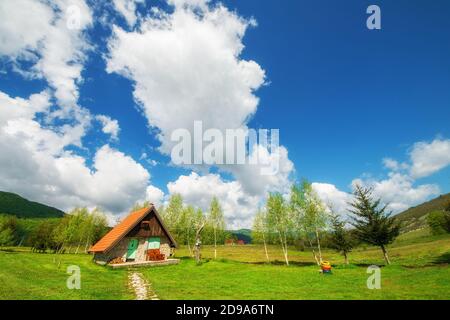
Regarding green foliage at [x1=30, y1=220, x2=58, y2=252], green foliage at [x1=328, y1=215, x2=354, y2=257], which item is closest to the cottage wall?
green foliage at [x1=328, y1=215, x2=354, y2=257]

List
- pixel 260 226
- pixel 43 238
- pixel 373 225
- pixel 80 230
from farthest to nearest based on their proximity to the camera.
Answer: pixel 43 238 < pixel 80 230 < pixel 260 226 < pixel 373 225

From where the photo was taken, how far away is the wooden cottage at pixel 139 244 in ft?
93.9

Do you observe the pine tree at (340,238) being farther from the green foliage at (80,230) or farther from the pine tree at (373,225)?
the green foliage at (80,230)

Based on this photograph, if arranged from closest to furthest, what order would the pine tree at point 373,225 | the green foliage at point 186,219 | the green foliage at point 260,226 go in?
the pine tree at point 373,225
the green foliage at point 260,226
the green foliage at point 186,219

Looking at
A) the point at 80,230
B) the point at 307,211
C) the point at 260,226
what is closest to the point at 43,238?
the point at 80,230

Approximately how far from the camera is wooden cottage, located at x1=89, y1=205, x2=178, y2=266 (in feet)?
93.9

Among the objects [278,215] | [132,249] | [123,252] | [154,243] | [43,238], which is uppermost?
[278,215]

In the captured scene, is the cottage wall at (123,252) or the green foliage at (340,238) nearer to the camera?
the cottage wall at (123,252)

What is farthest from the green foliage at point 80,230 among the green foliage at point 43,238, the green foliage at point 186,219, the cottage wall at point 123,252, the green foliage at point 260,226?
the green foliage at point 260,226

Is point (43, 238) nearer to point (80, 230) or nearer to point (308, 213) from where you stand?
Answer: point (80, 230)

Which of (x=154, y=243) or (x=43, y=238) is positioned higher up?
(x=154, y=243)

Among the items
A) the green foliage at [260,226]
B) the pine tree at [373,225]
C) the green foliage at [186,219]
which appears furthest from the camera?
the green foliage at [186,219]

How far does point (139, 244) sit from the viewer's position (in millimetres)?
31203
